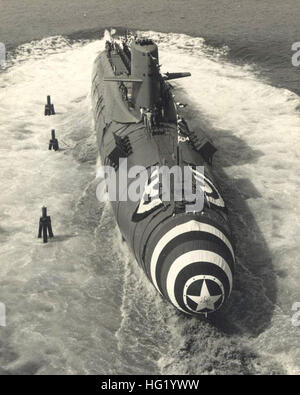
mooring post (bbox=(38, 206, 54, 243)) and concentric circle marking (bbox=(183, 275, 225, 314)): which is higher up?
concentric circle marking (bbox=(183, 275, 225, 314))

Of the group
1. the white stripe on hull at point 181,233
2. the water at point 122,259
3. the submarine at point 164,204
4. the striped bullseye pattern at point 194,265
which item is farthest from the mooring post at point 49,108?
the white stripe on hull at point 181,233

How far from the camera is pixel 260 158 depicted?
33188mm

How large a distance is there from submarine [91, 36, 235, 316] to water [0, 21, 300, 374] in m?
2.07

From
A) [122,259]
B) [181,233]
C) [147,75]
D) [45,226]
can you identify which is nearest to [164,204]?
[181,233]

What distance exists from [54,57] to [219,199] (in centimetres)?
4290

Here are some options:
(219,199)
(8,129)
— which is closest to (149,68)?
(219,199)

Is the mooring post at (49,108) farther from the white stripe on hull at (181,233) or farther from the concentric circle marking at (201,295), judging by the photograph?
the concentric circle marking at (201,295)

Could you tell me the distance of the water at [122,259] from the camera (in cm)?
1806

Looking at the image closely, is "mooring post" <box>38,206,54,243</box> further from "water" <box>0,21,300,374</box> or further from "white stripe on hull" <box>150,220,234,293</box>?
"white stripe on hull" <box>150,220,234,293</box>

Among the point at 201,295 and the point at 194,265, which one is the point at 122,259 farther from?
the point at 201,295

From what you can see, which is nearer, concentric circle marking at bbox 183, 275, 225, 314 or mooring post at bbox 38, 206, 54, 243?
concentric circle marking at bbox 183, 275, 225, 314

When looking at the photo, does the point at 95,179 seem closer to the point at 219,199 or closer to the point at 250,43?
the point at 219,199

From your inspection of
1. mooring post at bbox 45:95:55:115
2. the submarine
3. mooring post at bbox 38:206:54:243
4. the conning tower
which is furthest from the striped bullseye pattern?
mooring post at bbox 45:95:55:115

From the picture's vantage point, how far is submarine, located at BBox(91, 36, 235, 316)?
17.2m
